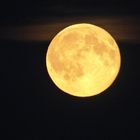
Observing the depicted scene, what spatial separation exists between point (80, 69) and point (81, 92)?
0.32 m

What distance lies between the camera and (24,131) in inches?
459

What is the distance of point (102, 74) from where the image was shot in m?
9.85

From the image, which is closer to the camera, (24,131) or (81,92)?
(81,92)

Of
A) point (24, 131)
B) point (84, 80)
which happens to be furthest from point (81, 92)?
point (24, 131)

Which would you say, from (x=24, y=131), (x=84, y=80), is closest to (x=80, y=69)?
(x=84, y=80)

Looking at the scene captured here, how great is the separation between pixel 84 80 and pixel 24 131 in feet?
6.57

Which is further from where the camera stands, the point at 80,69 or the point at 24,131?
the point at 24,131

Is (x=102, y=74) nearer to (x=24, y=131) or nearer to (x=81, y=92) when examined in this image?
(x=81, y=92)

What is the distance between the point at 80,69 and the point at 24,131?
6.85 feet

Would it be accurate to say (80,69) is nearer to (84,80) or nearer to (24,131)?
(84,80)

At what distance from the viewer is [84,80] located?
32.4 feet

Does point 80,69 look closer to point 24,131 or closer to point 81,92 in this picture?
point 81,92

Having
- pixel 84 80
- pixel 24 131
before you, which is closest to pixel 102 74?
pixel 84 80

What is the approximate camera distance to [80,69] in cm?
982
